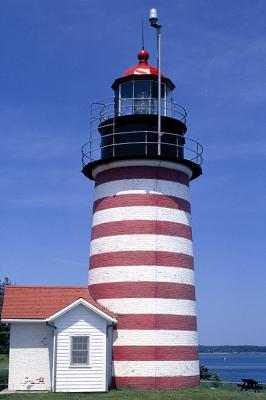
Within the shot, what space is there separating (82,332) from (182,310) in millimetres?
3865

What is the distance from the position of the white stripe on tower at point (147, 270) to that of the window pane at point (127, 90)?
9.42ft

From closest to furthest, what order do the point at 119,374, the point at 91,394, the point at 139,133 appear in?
the point at 91,394 → the point at 119,374 → the point at 139,133

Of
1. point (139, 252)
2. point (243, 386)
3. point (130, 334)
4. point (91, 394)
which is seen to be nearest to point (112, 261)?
point (139, 252)

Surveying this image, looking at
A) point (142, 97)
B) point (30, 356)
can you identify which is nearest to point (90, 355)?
point (30, 356)

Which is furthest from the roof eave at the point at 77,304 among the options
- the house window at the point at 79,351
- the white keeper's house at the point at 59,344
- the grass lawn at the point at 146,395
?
the grass lawn at the point at 146,395

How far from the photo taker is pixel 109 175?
22.7 meters

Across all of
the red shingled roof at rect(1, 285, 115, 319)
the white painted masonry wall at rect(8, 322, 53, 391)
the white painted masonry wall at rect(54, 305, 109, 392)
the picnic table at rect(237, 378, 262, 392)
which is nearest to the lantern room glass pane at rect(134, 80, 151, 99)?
the red shingled roof at rect(1, 285, 115, 319)

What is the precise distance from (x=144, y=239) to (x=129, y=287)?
180 centimetres

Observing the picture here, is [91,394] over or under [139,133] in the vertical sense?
under

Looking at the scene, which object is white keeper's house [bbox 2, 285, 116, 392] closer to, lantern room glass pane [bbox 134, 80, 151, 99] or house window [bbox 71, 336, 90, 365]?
house window [bbox 71, 336, 90, 365]

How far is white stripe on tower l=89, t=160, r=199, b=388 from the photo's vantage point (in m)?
20.9

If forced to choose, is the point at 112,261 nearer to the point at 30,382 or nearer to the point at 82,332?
the point at 82,332

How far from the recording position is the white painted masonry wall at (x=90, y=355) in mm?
19625

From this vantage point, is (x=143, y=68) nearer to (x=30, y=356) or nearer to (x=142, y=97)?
(x=142, y=97)
